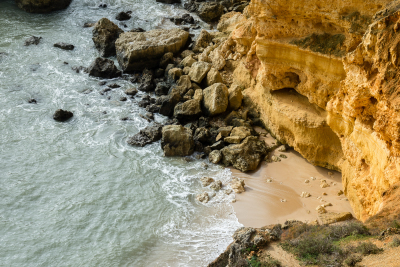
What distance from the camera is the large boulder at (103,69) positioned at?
707 inches

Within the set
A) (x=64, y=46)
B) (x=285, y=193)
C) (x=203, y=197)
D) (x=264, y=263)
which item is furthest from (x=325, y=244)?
(x=64, y=46)

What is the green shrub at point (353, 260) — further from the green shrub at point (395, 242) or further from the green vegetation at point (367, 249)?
the green shrub at point (395, 242)

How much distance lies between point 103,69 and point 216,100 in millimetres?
6944

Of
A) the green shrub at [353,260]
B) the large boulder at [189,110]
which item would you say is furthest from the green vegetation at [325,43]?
the green shrub at [353,260]

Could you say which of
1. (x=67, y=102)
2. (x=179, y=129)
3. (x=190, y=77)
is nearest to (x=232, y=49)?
(x=190, y=77)

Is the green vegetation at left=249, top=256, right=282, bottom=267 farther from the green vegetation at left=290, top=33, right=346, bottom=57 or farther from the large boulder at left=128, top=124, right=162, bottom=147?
the large boulder at left=128, top=124, right=162, bottom=147

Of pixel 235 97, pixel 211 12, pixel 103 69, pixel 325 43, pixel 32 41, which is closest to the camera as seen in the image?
pixel 325 43

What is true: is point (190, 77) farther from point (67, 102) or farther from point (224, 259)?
point (224, 259)

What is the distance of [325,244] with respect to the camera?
6.93 m

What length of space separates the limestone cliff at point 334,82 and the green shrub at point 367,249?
1589mm

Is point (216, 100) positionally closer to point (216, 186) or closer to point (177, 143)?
point (177, 143)

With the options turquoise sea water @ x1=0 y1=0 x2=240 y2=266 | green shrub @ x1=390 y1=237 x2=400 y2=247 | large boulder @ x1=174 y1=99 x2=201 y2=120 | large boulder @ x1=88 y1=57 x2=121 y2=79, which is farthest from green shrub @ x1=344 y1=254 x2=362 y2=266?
large boulder @ x1=88 y1=57 x2=121 y2=79

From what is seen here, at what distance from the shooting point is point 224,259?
7.98 m

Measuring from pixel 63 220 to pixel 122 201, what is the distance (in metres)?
1.83
